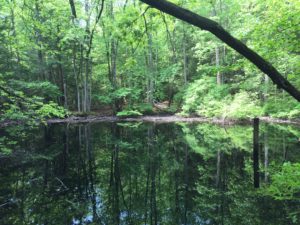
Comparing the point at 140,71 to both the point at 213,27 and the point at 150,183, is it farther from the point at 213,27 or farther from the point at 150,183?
the point at 213,27

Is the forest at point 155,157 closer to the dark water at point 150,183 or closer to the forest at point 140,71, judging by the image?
the dark water at point 150,183

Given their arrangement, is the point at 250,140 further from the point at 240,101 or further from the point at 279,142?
the point at 240,101

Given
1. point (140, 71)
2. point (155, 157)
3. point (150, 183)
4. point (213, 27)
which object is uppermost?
point (140, 71)

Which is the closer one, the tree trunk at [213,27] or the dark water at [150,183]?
the tree trunk at [213,27]

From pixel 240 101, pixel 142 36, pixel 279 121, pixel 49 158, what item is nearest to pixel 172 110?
pixel 240 101

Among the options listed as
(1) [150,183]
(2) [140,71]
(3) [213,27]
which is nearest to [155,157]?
(1) [150,183]

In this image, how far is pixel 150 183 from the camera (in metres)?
7.10

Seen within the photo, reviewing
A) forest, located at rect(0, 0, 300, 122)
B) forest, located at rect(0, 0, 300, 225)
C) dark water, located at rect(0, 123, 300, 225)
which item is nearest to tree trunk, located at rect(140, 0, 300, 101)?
forest, located at rect(0, 0, 300, 225)

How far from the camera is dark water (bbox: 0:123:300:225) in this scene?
16.8 ft

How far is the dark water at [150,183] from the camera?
5.12m

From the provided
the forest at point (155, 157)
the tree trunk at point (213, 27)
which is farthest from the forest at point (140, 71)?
the tree trunk at point (213, 27)

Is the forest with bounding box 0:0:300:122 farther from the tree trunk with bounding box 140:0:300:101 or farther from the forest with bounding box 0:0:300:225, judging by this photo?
the tree trunk with bounding box 140:0:300:101

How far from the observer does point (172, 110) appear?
2627 centimetres

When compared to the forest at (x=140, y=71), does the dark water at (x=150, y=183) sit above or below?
below
